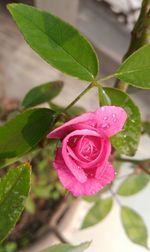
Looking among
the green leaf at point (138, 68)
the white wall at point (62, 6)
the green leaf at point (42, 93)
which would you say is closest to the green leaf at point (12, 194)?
the green leaf at point (138, 68)

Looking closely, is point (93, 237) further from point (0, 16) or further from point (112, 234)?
point (0, 16)

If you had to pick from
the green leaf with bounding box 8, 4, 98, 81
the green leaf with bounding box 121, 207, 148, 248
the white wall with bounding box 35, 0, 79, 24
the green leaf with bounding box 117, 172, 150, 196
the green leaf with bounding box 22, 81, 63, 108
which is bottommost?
the green leaf with bounding box 121, 207, 148, 248

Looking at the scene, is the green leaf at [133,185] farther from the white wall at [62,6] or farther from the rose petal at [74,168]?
the white wall at [62,6]

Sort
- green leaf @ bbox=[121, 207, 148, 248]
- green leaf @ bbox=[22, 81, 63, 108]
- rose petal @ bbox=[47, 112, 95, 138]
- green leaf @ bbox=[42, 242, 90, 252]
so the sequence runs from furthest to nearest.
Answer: green leaf @ bbox=[121, 207, 148, 248] < green leaf @ bbox=[22, 81, 63, 108] < green leaf @ bbox=[42, 242, 90, 252] < rose petal @ bbox=[47, 112, 95, 138]

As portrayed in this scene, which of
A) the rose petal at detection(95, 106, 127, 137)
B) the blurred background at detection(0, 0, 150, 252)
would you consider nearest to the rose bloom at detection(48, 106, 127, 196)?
the rose petal at detection(95, 106, 127, 137)

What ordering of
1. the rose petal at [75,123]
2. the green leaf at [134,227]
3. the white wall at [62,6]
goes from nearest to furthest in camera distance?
the rose petal at [75,123], the green leaf at [134,227], the white wall at [62,6]

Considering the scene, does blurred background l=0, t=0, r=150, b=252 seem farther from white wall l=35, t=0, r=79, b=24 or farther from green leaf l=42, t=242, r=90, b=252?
green leaf l=42, t=242, r=90, b=252
